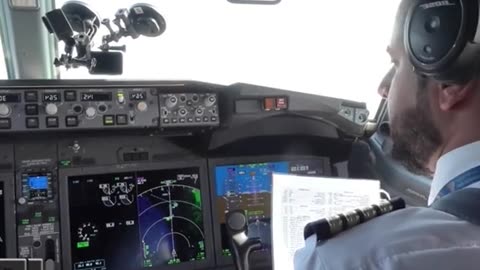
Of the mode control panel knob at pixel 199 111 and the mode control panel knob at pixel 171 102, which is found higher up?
the mode control panel knob at pixel 171 102

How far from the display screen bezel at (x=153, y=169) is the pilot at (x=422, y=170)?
113 centimetres

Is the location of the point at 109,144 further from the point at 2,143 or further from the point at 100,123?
the point at 2,143

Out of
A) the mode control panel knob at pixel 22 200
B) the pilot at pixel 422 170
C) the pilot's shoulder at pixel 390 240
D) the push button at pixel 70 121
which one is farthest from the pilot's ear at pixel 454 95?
the mode control panel knob at pixel 22 200

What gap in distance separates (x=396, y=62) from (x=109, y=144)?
125cm

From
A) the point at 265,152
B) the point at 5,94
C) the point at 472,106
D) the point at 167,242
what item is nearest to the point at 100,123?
the point at 5,94

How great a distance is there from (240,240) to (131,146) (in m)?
0.48

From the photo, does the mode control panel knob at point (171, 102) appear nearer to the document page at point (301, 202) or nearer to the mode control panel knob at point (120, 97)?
the mode control panel knob at point (120, 97)

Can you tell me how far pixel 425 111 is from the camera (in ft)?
3.36

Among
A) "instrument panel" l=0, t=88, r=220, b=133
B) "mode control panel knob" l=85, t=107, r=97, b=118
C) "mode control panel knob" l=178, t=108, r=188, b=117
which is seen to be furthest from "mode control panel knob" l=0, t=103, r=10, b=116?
"mode control panel knob" l=178, t=108, r=188, b=117

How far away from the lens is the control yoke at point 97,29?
2.01m

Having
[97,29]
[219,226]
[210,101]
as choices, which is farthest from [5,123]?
[219,226]

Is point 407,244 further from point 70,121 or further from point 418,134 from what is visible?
point 70,121

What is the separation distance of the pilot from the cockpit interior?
1069mm

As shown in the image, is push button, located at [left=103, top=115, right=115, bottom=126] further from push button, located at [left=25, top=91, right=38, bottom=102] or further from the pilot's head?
the pilot's head
